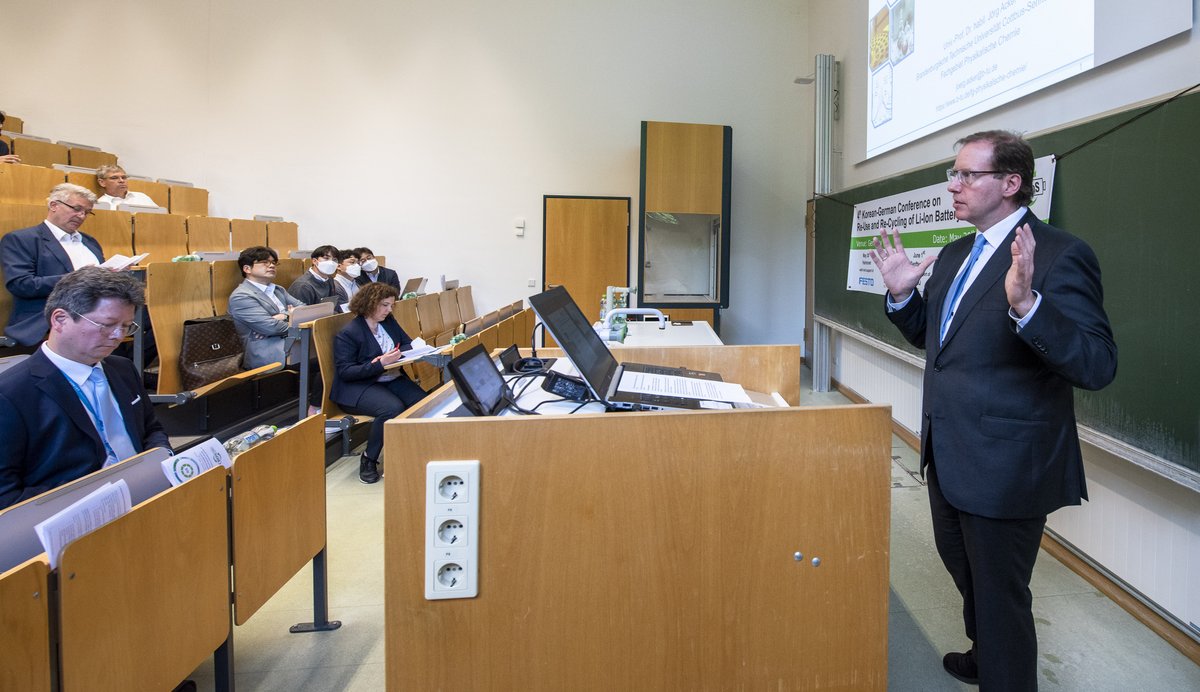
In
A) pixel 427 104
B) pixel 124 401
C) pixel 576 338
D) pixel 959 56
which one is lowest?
pixel 124 401

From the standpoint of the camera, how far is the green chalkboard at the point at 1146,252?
192 cm

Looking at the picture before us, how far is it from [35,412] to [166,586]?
0.72 metres

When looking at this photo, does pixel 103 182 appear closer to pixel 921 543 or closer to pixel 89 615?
pixel 89 615

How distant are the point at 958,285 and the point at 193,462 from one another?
1897mm

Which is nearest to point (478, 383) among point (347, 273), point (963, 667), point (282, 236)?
point (963, 667)

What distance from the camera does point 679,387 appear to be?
1.44 m

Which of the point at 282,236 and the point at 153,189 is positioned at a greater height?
the point at 153,189

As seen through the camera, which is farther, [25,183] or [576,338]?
[25,183]

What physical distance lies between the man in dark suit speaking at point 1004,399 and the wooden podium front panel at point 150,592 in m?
1.72

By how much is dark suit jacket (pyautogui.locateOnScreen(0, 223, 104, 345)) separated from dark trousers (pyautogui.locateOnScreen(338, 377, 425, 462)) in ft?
5.58

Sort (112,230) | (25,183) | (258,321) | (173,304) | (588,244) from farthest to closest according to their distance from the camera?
(588,244) < (25,183) < (112,230) < (258,321) < (173,304)

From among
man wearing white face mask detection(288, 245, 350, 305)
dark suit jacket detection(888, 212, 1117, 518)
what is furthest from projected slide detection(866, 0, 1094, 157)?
man wearing white face mask detection(288, 245, 350, 305)

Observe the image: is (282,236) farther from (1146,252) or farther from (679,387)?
(1146,252)

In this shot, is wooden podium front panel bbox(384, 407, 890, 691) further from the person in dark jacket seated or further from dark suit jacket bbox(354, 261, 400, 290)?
dark suit jacket bbox(354, 261, 400, 290)
